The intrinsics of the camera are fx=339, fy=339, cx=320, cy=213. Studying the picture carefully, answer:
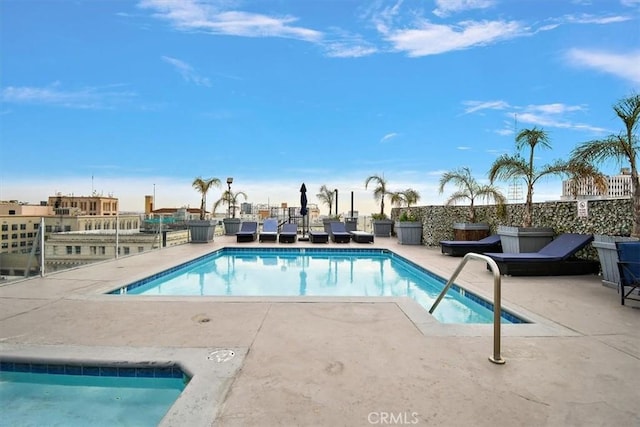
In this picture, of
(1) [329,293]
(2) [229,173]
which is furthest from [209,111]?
(1) [329,293]

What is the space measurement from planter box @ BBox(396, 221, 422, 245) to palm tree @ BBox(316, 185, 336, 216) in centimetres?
817

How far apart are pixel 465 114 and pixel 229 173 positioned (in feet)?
31.6

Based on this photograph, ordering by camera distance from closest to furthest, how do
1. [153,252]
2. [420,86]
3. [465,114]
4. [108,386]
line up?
1. [108,386]
2. [153,252]
3. [420,86]
4. [465,114]

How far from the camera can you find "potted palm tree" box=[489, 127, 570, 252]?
6.62 meters

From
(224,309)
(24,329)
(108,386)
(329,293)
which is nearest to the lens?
(108,386)

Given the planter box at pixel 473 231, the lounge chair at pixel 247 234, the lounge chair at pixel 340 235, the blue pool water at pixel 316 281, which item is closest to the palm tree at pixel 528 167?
the planter box at pixel 473 231

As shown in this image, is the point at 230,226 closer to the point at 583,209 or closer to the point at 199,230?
the point at 199,230

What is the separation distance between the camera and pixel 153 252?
8961 millimetres

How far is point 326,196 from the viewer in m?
19.4

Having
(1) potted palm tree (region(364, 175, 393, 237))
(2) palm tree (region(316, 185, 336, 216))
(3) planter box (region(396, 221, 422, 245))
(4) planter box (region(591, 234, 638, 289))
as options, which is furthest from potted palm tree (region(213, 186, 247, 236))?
(4) planter box (region(591, 234, 638, 289))

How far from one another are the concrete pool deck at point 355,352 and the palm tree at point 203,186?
7607mm

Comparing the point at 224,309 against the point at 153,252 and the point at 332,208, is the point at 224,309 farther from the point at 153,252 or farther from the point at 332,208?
the point at 332,208

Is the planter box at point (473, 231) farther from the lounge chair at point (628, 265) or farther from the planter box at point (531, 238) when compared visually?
the lounge chair at point (628, 265)

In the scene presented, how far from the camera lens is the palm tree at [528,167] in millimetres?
6629
